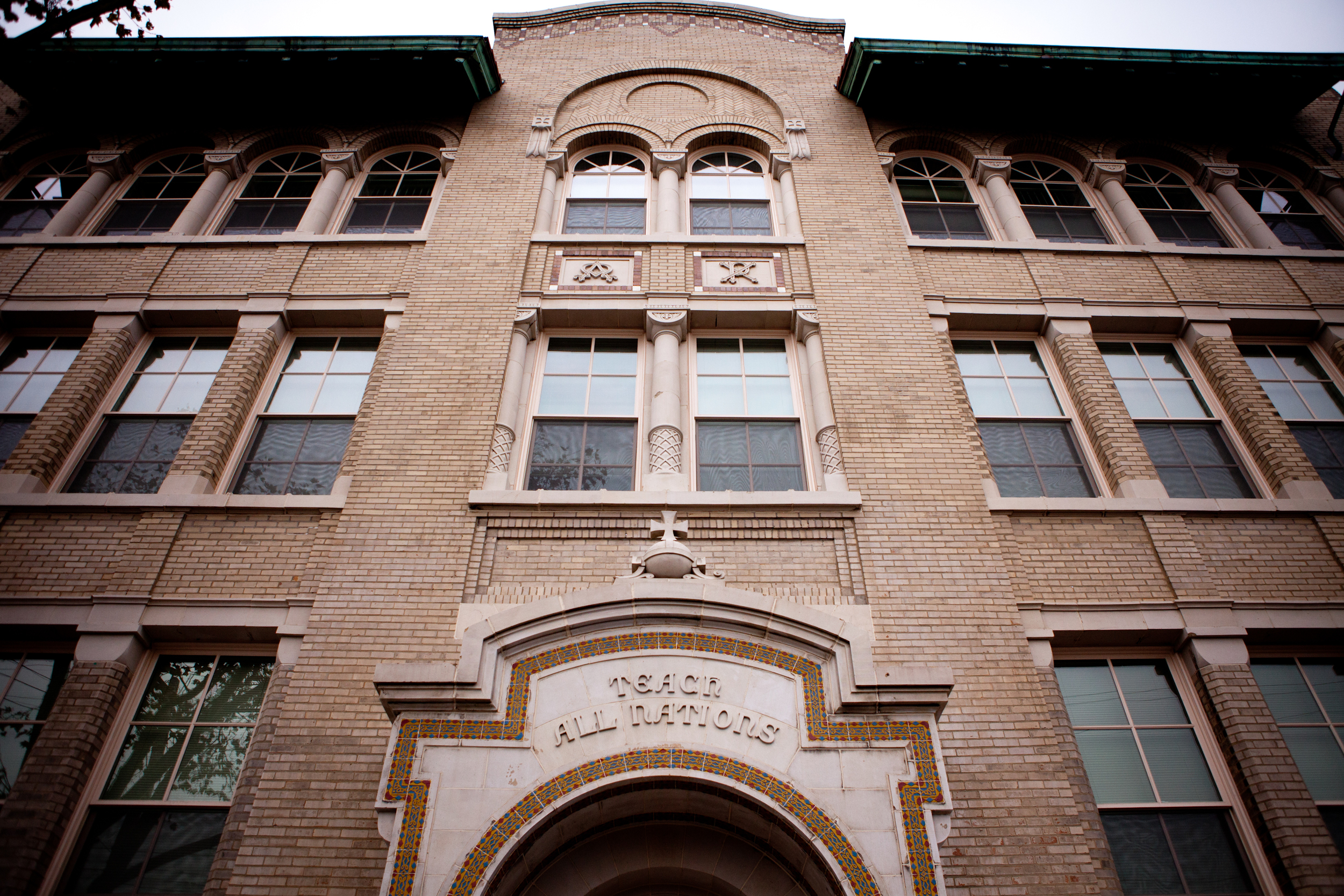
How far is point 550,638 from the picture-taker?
560 centimetres

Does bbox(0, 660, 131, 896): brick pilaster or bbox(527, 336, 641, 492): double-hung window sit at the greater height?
bbox(527, 336, 641, 492): double-hung window

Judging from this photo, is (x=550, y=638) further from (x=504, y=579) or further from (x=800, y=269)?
(x=800, y=269)

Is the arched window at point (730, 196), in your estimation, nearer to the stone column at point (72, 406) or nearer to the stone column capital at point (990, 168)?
the stone column capital at point (990, 168)

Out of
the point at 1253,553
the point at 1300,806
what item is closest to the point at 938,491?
the point at 1253,553

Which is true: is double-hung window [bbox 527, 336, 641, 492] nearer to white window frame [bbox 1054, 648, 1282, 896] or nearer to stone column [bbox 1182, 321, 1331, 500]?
white window frame [bbox 1054, 648, 1282, 896]

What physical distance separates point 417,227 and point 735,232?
4297 mm

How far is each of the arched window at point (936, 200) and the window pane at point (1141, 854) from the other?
7220 millimetres

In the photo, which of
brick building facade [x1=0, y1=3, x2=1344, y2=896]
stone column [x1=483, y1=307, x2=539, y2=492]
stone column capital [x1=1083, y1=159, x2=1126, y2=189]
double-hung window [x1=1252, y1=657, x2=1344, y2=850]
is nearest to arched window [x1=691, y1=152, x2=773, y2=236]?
→ brick building facade [x1=0, y1=3, x2=1344, y2=896]

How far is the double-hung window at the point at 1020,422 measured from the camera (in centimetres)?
775

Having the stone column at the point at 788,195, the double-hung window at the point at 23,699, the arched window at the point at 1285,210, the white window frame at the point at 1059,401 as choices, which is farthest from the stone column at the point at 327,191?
the arched window at the point at 1285,210

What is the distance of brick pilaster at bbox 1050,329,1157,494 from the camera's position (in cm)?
758

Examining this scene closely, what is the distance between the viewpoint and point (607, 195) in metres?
10.7

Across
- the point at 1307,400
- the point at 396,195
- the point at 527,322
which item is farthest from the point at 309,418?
the point at 1307,400

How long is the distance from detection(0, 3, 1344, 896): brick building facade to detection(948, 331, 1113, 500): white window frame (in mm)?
79
